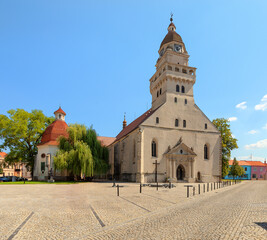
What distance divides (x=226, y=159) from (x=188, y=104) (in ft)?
48.7

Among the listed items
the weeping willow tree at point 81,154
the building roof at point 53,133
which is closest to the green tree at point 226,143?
the weeping willow tree at point 81,154

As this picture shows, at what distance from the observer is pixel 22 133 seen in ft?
141

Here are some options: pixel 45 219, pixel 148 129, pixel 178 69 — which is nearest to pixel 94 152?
pixel 148 129

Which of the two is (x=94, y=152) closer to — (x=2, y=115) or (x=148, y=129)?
(x=148, y=129)

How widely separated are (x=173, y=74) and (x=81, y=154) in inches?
832

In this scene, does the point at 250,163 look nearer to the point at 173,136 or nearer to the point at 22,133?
the point at 173,136

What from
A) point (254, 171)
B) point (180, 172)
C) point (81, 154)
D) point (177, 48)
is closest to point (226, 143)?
point (180, 172)

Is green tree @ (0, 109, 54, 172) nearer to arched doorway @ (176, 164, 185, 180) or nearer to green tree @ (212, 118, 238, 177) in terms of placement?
arched doorway @ (176, 164, 185, 180)

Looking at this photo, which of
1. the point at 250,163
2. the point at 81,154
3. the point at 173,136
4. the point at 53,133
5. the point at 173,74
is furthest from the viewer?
the point at 250,163

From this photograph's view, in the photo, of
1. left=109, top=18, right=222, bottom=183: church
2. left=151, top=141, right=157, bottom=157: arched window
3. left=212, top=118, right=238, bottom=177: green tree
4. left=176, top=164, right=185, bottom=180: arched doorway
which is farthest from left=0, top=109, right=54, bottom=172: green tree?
left=212, top=118, right=238, bottom=177: green tree

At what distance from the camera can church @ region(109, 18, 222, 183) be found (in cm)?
3856

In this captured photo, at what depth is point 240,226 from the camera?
791cm

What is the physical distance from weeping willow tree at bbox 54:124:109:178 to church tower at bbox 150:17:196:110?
14.2 m

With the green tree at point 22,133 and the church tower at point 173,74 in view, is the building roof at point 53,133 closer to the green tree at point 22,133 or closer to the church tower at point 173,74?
the green tree at point 22,133
